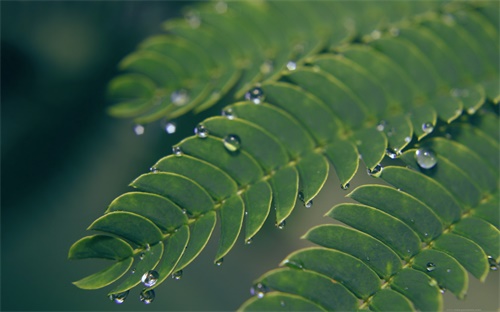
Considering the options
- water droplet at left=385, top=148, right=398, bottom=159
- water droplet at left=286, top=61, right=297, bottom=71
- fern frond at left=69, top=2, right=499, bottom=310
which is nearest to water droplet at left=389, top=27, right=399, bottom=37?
fern frond at left=69, top=2, right=499, bottom=310

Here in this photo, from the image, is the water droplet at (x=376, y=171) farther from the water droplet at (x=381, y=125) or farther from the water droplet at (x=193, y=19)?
the water droplet at (x=193, y=19)

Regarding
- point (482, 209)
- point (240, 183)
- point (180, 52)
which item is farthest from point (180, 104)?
point (482, 209)

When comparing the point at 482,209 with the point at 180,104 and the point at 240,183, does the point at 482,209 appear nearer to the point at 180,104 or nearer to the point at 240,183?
the point at 240,183

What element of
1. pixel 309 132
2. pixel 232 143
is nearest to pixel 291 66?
pixel 309 132

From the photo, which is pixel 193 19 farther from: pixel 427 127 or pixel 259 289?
pixel 259 289

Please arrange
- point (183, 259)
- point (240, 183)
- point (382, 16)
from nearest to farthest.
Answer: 1. point (183, 259)
2. point (240, 183)
3. point (382, 16)

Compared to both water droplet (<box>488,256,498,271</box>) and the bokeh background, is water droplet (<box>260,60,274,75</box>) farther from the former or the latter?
water droplet (<box>488,256,498,271</box>)
